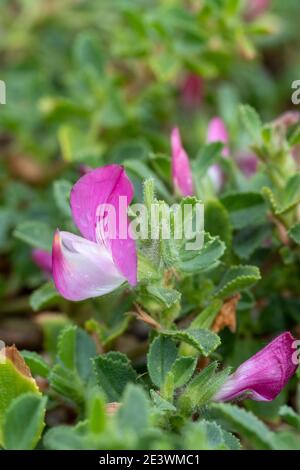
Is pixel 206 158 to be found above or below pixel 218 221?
above

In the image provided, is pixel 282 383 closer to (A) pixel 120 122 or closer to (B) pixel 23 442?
(B) pixel 23 442

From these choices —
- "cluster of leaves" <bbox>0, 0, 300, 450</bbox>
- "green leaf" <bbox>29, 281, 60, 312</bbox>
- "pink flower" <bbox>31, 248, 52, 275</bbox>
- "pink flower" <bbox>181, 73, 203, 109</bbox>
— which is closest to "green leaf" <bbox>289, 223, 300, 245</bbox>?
"cluster of leaves" <bbox>0, 0, 300, 450</bbox>

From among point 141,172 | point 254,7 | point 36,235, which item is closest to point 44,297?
point 36,235

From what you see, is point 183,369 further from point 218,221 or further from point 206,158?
point 206,158

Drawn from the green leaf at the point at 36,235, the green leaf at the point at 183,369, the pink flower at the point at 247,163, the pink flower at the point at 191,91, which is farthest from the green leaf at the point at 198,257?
the pink flower at the point at 191,91

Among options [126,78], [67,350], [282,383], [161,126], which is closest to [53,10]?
[126,78]

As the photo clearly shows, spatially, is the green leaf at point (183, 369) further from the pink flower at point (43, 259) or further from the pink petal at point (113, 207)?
the pink flower at point (43, 259)

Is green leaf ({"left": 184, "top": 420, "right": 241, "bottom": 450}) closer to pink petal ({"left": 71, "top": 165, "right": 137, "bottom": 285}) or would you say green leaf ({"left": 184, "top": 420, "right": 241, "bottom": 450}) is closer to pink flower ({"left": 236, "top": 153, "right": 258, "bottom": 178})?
pink petal ({"left": 71, "top": 165, "right": 137, "bottom": 285})
